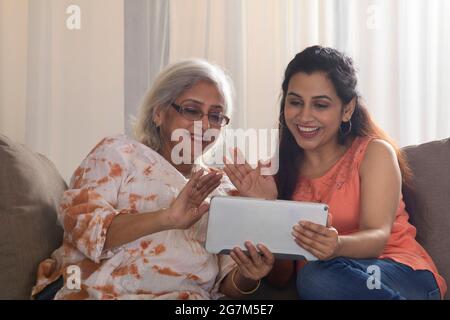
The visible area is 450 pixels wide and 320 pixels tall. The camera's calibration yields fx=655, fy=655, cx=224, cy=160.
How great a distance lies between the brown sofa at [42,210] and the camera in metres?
1.62

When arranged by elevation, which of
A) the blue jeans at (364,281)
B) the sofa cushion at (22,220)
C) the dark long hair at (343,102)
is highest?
the dark long hair at (343,102)

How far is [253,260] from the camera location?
158 cm

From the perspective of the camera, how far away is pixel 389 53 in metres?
2.88

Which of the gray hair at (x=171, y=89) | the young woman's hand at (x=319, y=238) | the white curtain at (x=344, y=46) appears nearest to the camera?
the young woman's hand at (x=319, y=238)

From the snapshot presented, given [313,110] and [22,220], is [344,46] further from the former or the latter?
[22,220]

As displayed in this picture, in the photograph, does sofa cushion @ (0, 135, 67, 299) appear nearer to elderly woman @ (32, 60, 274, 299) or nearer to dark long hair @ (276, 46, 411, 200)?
elderly woman @ (32, 60, 274, 299)

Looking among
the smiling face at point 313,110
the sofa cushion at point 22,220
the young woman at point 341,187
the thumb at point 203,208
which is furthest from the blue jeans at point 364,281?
the sofa cushion at point 22,220

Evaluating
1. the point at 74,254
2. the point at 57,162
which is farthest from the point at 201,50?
the point at 74,254

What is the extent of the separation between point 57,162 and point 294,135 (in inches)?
46.6

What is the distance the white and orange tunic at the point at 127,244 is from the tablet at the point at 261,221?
0.44 feet

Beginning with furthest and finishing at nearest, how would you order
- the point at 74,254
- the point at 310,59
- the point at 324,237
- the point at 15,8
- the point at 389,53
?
the point at 389,53 → the point at 15,8 → the point at 310,59 → the point at 74,254 → the point at 324,237

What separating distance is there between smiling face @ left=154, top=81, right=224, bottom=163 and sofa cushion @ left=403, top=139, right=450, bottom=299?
2.01 feet

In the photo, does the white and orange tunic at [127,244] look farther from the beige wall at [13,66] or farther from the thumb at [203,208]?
the beige wall at [13,66]
